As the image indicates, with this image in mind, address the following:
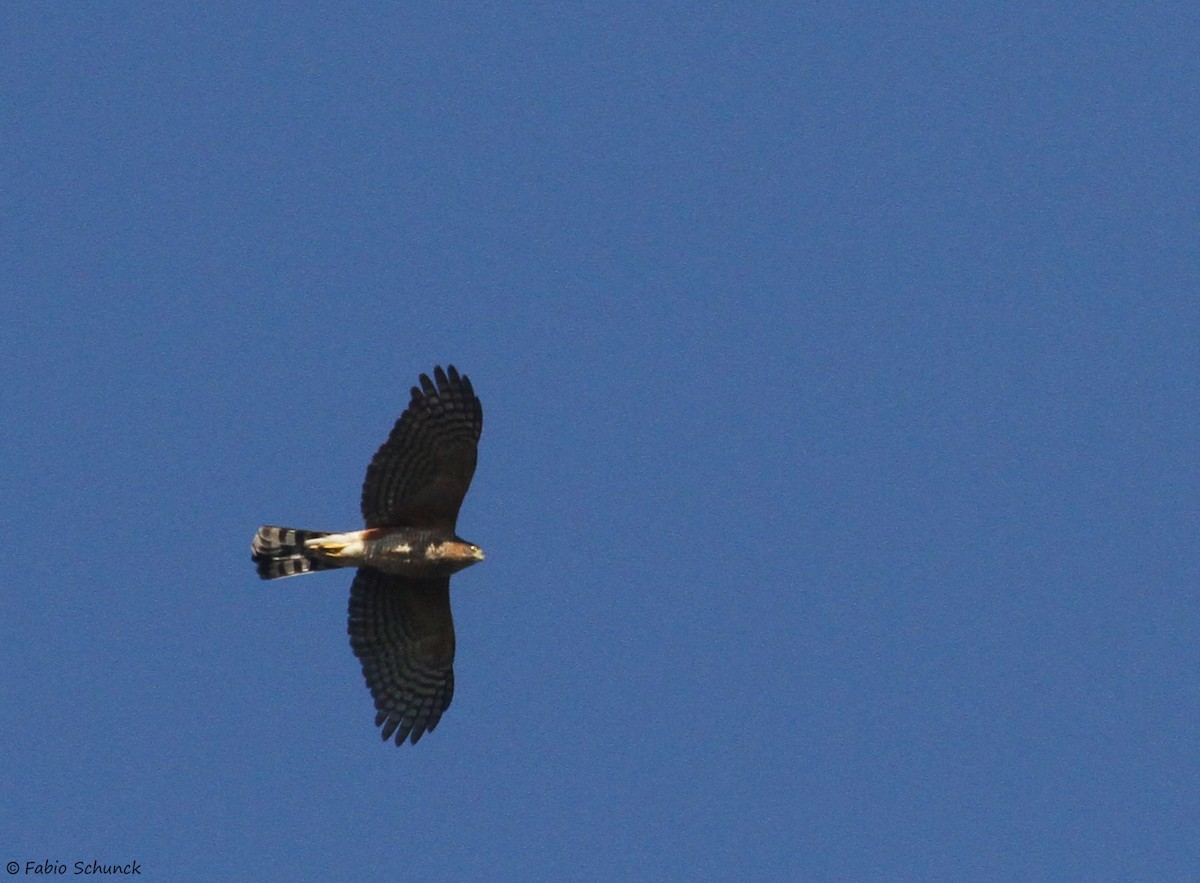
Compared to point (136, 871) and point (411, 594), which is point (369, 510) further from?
point (136, 871)

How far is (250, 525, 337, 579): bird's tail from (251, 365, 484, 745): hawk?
1cm

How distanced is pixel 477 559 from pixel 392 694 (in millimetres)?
1869

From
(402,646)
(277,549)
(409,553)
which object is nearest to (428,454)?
(409,553)

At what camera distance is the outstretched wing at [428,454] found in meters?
18.1

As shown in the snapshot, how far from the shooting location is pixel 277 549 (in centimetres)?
1841

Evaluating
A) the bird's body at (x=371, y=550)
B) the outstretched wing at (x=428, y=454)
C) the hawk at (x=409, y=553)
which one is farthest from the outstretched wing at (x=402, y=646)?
the outstretched wing at (x=428, y=454)

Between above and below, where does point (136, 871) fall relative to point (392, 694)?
below

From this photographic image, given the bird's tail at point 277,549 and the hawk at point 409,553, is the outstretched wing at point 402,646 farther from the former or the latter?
the bird's tail at point 277,549

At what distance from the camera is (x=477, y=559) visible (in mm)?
18516

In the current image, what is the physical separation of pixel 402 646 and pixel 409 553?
124 centimetres

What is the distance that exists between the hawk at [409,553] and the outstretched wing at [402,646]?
11 millimetres

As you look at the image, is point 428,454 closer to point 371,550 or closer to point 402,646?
point 371,550

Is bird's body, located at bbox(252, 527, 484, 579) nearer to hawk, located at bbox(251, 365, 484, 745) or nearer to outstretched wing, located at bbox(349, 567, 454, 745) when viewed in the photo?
hawk, located at bbox(251, 365, 484, 745)

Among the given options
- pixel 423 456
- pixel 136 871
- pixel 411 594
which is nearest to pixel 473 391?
pixel 423 456
